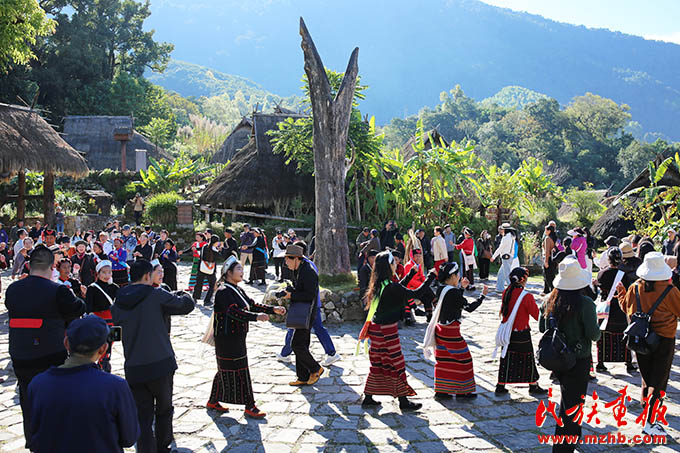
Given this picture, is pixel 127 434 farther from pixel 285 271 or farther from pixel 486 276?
pixel 486 276

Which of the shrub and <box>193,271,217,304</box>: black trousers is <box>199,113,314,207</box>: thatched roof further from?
<box>193,271,217,304</box>: black trousers

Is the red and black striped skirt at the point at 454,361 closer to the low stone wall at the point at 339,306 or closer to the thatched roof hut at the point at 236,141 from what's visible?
the low stone wall at the point at 339,306

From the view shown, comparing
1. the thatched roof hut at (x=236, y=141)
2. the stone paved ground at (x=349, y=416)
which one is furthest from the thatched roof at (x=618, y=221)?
the thatched roof hut at (x=236, y=141)

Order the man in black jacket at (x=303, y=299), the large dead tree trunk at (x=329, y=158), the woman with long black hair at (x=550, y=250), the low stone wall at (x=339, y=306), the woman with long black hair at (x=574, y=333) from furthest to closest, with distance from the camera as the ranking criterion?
the woman with long black hair at (x=550, y=250) → the large dead tree trunk at (x=329, y=158) → the low stone wall at (x=339, y=306) → the man in black jacket at (x=303, y=299) → the woman with long black hair at (x=574, y=333)

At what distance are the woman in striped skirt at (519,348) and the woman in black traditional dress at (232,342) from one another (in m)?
2.56

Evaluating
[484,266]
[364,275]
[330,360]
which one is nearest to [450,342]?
[330,360]

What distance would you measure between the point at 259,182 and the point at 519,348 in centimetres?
1538

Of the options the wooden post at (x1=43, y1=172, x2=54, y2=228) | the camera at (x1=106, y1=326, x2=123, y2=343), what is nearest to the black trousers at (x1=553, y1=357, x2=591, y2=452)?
the camera at (x1=106, y1=326, x2=123, y2=343)

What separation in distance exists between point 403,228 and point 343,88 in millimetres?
7803

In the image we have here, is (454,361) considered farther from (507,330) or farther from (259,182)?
(259,182)

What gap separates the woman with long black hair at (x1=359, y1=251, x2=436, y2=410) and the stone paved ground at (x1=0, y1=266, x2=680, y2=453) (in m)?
0.23

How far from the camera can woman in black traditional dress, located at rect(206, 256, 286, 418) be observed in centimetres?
Answer: 526

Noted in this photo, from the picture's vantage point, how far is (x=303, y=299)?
6.28 m

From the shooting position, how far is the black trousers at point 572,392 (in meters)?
4.31
